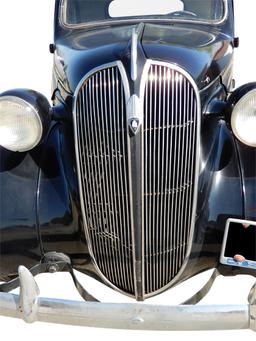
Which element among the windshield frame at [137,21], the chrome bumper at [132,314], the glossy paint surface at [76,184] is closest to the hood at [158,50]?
the glossy paint surface at [76,184]

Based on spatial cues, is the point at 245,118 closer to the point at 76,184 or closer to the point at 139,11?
the point at 76,184

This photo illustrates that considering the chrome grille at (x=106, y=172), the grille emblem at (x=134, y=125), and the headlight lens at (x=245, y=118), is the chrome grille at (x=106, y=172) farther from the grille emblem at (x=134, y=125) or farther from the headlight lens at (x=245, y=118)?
the headlight lens at (x=245, y=118)

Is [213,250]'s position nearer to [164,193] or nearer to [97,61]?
[164,193]

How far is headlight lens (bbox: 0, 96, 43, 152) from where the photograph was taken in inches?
107

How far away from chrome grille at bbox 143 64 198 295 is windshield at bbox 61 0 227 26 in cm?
147

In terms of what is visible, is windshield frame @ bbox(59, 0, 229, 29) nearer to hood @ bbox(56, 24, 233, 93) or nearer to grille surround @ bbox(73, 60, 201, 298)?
hood @ bbox(56, 24, 233, 93)

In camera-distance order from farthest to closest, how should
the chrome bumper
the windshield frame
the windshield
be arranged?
the windshield
the windshield frame
the chrome bumper

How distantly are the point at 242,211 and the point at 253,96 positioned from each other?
2.23 feet

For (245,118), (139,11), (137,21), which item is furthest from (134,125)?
(139,11)

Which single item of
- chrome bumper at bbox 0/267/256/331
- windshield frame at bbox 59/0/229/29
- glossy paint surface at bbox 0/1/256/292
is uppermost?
windshield frame at bbox 59/0/229/29

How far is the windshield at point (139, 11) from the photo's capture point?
397 cm

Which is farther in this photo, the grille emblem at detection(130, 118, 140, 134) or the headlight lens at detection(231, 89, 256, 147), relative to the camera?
the headlight lens at detection(231, 89, 256, 147)

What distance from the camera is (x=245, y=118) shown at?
8.82 ft

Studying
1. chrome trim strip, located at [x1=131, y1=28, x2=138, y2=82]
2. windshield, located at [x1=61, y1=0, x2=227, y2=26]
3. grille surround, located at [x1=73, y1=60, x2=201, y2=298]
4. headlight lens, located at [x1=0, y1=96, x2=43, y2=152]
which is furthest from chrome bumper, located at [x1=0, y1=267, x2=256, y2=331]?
windshield, located at [x1=61, y1=0, x2=227, y2=26]
